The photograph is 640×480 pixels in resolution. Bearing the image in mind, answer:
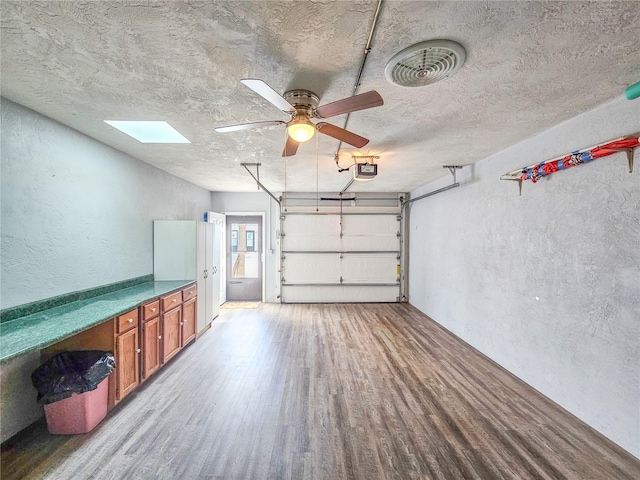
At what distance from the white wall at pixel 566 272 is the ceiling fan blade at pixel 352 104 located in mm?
1875

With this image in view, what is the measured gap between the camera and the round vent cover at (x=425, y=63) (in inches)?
53.6

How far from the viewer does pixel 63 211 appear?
240 cm

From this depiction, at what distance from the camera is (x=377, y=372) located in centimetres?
293

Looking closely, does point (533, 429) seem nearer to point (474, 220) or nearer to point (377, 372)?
point (377, 372)

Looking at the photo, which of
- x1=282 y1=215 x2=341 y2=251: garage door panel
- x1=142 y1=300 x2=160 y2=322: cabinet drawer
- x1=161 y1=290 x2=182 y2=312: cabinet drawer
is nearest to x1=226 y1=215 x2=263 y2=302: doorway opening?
x1=282 y1=215 x2=341 y2=251: garage door panel

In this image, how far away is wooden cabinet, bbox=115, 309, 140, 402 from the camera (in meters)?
2.29

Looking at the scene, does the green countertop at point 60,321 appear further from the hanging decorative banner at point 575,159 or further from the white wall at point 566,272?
the hanging decorative banner at point 575,159

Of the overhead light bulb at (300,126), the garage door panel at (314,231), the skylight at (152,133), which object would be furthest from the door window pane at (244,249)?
the overhead light bulb at (300,126)

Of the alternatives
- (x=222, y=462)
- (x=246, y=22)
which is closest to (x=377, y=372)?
(x=222, y=462)

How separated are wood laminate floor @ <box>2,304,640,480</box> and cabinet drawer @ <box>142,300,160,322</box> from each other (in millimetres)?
690

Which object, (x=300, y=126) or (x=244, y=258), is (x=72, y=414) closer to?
(x=300, y=126)

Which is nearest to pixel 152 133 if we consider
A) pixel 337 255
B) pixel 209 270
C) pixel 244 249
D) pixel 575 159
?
pixel 209 270

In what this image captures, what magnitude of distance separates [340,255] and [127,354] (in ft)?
14.1

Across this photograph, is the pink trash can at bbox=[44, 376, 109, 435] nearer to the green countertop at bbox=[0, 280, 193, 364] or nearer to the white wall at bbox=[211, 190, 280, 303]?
the green countertop at bbox=[0, 280, 193, 364]
